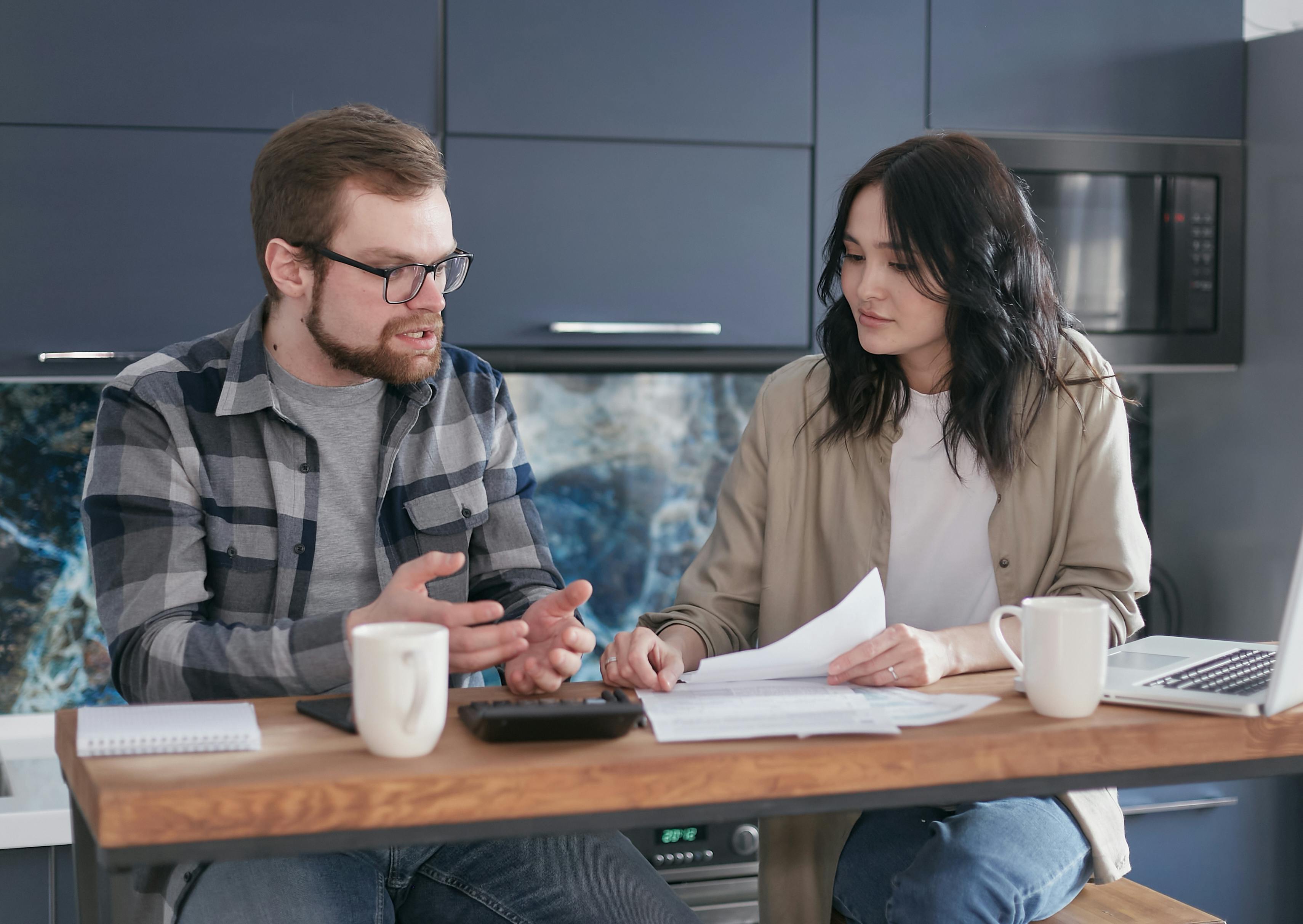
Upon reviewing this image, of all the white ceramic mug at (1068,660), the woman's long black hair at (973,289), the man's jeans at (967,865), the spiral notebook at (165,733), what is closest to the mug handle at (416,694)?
the spiral notebook at (165,733)

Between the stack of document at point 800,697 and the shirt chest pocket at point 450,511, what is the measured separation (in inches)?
20.0

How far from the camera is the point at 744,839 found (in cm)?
213

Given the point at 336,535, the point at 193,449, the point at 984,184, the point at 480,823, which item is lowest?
the point at 480,823

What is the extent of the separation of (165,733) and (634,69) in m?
1.59

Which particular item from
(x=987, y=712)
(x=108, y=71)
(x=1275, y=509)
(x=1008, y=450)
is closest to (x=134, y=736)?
(x=987, y=712)

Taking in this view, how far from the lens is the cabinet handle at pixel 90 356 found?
2.02m

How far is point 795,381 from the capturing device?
181 cm

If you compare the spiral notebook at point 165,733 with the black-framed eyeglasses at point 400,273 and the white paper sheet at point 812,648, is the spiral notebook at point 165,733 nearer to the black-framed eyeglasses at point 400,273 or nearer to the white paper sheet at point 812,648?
the white paper sheet at point 812,648

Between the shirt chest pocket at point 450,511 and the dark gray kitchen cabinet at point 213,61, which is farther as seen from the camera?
the dark gray kitchen cabinet at point 213,61

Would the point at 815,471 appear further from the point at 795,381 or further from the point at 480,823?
the point at 480,823

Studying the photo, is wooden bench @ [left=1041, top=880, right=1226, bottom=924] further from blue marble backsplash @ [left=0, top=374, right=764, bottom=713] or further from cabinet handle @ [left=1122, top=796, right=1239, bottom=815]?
blue marble backsplash @ [left=0, top=374, right=764, bottom=713]

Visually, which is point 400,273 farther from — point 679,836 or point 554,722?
point 679,836

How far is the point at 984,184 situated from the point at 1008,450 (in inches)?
14.5

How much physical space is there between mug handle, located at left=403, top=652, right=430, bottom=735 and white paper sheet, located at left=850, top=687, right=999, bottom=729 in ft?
1.34
